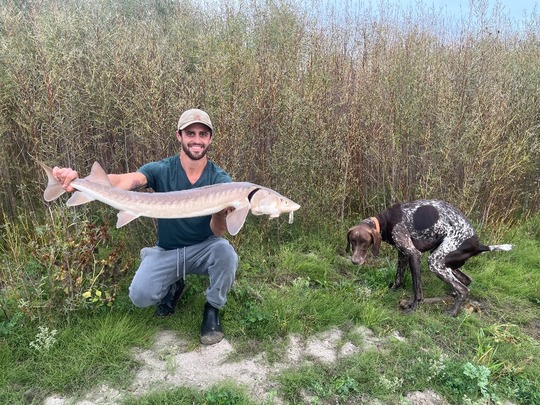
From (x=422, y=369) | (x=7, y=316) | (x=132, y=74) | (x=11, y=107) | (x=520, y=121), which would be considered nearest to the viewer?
(x=422, y=369)

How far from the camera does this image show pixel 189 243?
12.2 feet

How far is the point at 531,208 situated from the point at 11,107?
825 centimetres

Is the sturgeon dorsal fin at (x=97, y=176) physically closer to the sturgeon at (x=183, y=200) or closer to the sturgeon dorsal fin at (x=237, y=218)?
the sturgeon at (x=183, y=200)

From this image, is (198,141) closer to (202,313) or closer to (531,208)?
(202,313)

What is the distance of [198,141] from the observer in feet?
11.6

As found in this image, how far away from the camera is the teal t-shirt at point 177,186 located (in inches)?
142

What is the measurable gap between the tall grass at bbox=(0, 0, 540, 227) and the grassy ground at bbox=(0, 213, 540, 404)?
145 centimetres

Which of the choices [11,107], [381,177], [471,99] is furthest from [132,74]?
[471,99]

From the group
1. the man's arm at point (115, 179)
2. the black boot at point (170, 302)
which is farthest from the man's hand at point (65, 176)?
the black boot at point (170, 302)

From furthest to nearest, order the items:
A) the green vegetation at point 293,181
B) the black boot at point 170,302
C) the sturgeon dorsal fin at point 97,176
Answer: the black boot at point 170,302
the green vegetation at point 293,181
the sturgeon dorsal fin at point 97,176

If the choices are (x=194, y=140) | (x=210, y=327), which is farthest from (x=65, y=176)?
(x=210, y=327)

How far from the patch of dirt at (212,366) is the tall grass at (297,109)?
2.36 metres

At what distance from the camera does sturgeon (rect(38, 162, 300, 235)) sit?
9.55 ft

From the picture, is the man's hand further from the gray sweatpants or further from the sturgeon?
the gray sweatpants
